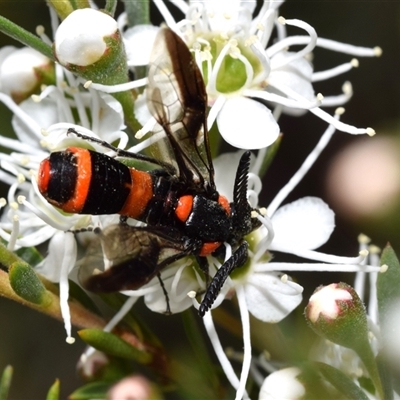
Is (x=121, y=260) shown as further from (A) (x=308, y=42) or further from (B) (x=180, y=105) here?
(A) (x=308, y=42)

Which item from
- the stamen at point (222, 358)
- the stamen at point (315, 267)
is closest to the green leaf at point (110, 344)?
the stamen at point (222, 358)

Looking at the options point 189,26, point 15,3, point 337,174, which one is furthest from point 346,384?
point 15,3

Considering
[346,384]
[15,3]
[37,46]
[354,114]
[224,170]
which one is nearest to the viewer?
[346,384]

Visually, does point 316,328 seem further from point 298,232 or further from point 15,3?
point 15,3

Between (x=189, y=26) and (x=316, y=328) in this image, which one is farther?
(x=189, y=26)

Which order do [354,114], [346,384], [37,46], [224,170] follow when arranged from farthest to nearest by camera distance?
[354,114]
[224,170]
[37,46]
[346,384]

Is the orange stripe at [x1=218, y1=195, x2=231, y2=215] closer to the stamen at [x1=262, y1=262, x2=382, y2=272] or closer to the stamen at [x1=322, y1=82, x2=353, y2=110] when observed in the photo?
the stamen at [x1=262, y1=262, x2=382, y2=272]

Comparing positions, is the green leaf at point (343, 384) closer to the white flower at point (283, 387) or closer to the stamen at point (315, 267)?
the white flower at point (283, 387)
